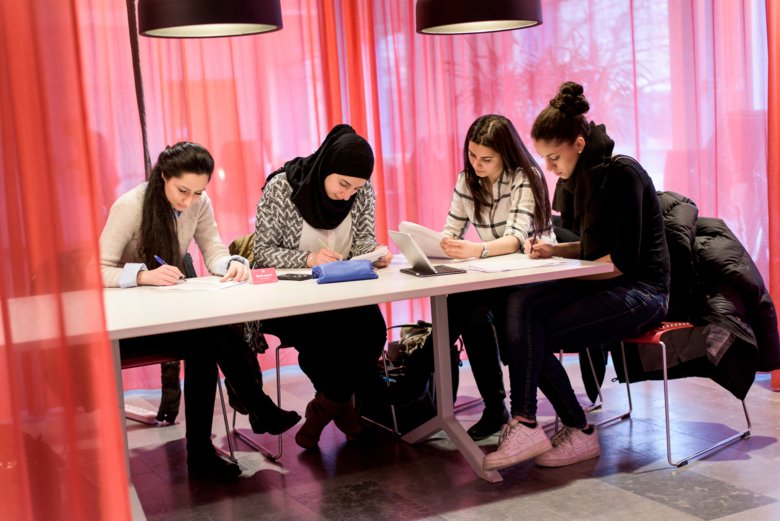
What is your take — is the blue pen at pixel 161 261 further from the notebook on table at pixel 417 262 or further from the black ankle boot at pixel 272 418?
the notebook on table at pixel 417 262

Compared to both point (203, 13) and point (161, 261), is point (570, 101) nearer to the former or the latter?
point (203, 13)

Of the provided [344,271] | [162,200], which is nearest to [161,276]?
[162,200]

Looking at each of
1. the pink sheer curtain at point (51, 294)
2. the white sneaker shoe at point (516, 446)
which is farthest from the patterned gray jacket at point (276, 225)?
the pink sheer curtain at point (51, 294)

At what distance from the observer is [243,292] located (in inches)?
115

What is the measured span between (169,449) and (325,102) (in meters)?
2.04

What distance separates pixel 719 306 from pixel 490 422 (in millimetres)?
941

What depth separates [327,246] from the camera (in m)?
3.69

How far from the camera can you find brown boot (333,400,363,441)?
3.58m

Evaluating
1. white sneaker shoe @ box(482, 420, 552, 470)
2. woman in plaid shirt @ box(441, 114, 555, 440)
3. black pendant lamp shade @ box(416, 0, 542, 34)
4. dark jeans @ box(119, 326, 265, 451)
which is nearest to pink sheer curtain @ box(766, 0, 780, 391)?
woman in plaid shirt @ box(441, 114, 555, 440)

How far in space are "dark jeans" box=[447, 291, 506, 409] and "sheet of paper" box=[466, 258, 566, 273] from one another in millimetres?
242

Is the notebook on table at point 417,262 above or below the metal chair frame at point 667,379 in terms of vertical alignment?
above

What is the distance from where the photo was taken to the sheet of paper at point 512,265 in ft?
10.3

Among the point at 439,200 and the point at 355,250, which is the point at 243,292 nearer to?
the point at 355,250

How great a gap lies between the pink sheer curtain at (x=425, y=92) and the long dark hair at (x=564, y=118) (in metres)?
1.58
